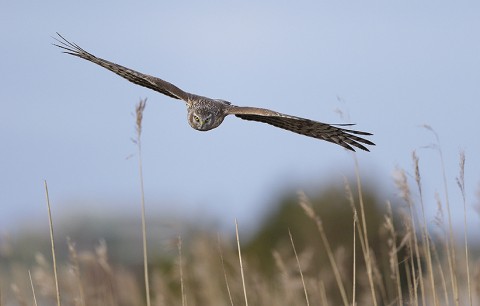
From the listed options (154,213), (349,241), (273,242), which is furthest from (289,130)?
(154,213)

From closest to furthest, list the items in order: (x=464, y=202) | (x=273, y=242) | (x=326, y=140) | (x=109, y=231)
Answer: (x=464, y=202), (x=326, y=140), (x=273, y=242), (x=109, y=231)

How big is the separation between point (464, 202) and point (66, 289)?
308 cm

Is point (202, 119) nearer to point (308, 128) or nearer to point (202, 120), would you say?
point (202, 120)

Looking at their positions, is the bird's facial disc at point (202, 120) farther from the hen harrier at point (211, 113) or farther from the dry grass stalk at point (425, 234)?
the dry grass stalk at point (425, 234)

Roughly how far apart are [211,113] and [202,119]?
7 cm

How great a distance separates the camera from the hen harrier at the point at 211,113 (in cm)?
525

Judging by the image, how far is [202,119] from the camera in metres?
5.46

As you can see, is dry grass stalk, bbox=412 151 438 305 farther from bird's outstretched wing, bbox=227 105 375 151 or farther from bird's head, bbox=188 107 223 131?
bird's head, bbox=188 107 223 131

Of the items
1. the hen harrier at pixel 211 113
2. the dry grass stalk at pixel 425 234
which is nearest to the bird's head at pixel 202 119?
the hen harrier at pixel 211 113

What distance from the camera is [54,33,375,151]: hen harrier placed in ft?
17.2

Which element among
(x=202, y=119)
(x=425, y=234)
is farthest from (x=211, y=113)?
(x=425, y=234)

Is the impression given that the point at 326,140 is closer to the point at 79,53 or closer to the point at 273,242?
the point at 79,53

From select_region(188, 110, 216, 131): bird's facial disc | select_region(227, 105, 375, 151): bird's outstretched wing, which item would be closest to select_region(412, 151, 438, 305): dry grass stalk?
select_region(227, 105, 375, 151): bird's outstretched wing

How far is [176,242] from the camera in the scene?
166 inches
